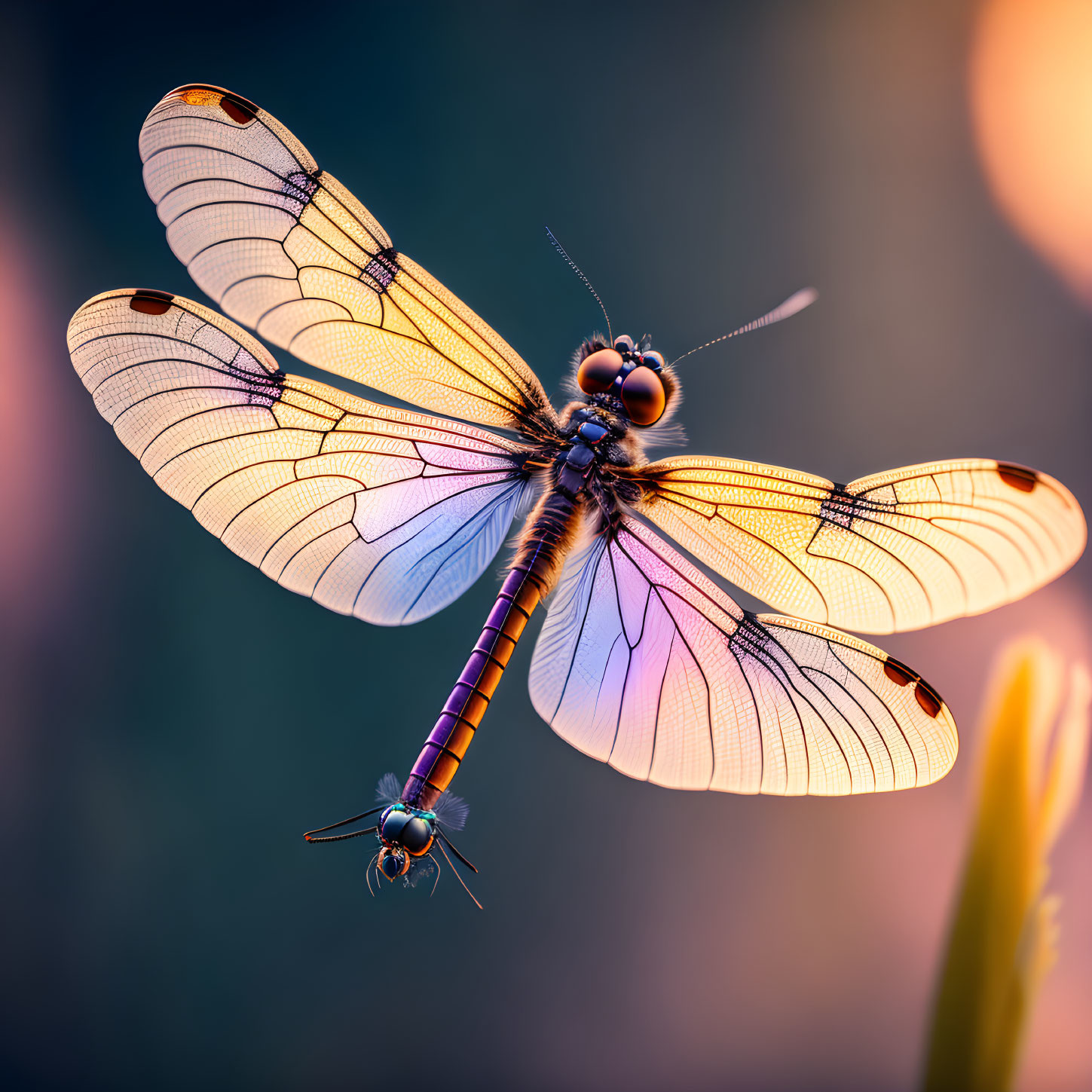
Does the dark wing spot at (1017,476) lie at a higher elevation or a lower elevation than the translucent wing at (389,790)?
higher

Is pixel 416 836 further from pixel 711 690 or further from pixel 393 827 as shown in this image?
pixel 711 690

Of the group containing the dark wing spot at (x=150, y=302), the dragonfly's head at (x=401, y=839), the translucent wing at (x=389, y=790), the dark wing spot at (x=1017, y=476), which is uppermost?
the dark wing spot at (x=1017, y=476)

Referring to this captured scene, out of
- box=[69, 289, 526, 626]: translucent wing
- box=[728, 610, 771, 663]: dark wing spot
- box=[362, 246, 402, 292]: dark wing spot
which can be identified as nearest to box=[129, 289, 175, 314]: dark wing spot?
box=[69, 289, 526, 626]: translucent wing

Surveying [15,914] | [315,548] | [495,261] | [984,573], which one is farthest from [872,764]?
[15,914]

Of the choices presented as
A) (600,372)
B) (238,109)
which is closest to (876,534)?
(600,372)

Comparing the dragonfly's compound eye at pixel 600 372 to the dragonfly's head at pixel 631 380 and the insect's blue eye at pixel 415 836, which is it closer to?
the dragonfly's head at pixel 631 380

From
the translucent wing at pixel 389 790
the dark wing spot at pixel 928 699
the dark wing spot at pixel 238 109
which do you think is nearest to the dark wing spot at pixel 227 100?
the dark wing spot at pixel 238 109

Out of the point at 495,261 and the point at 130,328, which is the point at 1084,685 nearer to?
the point at 130,328
